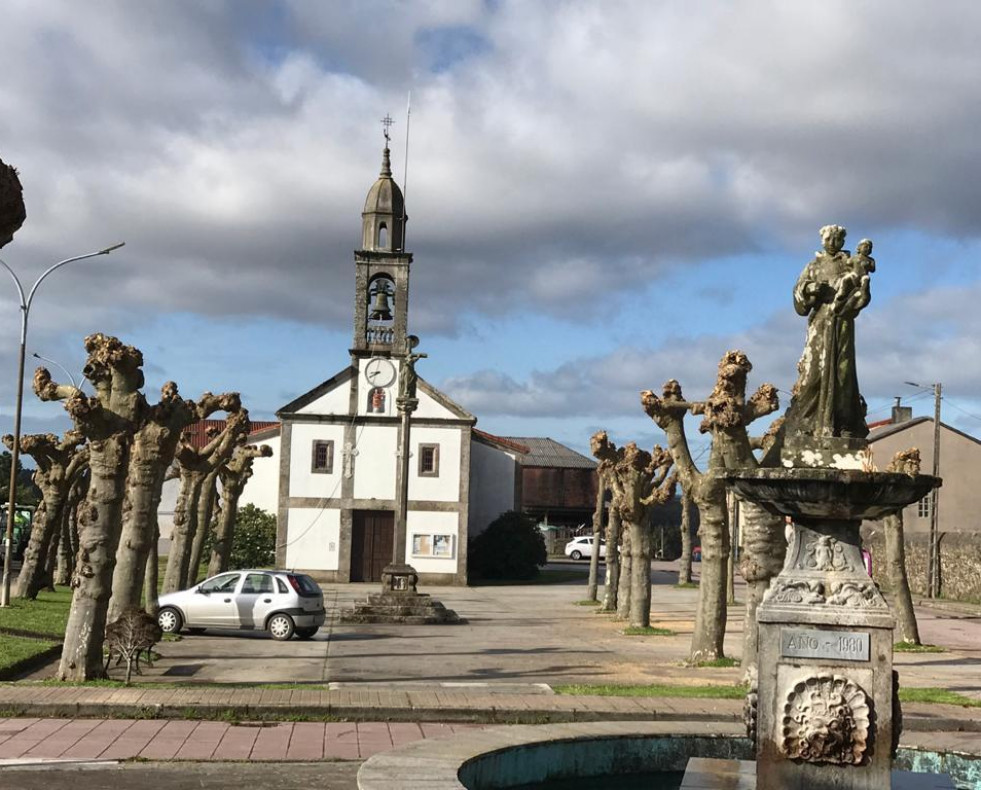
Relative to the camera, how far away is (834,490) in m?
9.06

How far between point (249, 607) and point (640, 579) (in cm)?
952

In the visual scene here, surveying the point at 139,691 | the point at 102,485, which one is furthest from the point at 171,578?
the point at 139,691

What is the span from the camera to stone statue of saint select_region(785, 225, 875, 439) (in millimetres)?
9711

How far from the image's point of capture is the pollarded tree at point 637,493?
30312 millimetres

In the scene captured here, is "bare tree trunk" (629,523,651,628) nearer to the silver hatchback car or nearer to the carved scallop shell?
the silver hatchback car

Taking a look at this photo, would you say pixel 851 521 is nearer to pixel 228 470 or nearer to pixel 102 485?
pixel 102 485

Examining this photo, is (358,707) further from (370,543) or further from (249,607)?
(370,543)

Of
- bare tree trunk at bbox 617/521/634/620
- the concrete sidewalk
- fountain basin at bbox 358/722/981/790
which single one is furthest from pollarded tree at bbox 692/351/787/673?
bare tree trunk at bbox 617/521/634/620

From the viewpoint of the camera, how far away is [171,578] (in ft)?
95.1

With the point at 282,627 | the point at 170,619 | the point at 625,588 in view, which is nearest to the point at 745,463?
the point at 282,627

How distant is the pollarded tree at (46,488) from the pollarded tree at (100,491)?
15.5m

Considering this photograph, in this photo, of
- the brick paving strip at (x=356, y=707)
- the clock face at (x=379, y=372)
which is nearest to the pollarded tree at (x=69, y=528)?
the clock face at (x=379, y=372)

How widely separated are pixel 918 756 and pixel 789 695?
10.3 ft

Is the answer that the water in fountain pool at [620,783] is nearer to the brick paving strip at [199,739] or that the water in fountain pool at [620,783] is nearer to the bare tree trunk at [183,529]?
the brick paving strip at [199,739]
